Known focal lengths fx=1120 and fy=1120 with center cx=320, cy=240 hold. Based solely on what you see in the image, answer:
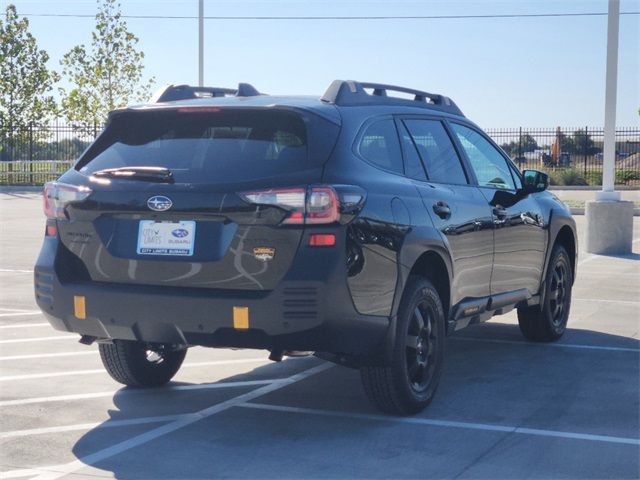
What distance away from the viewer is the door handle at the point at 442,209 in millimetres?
6645

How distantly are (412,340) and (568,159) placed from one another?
37.5 m

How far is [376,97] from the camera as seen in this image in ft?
22.5

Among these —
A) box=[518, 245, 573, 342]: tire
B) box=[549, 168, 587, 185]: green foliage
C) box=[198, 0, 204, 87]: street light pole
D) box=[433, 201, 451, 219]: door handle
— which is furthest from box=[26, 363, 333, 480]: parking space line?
box=[549, 168, 587, 185]: green foliage

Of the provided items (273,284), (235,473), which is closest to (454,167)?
(273,284)

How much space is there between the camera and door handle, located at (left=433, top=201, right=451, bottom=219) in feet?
21.8

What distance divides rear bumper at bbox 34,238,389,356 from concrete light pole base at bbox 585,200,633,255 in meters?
11.6

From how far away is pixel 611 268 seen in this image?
48.6 ft

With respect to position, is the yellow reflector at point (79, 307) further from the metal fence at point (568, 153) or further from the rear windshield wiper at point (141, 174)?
the metal fence at point (568, 153)

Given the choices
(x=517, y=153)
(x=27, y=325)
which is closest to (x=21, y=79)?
(x=517, y=153)

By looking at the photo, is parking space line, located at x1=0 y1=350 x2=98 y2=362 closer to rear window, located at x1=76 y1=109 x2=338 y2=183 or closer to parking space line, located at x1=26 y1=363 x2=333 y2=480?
parking space line, located at x1=26 y1=363 x2=333 y2=480

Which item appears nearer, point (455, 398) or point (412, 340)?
point (412, 340)

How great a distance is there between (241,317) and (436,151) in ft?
7.20

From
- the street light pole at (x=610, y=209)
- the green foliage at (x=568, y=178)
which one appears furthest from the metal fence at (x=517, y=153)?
the street light pole at (x=610, y=209)

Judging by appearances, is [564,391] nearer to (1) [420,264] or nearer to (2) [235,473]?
(1) [420,264]
